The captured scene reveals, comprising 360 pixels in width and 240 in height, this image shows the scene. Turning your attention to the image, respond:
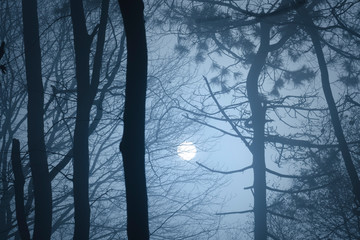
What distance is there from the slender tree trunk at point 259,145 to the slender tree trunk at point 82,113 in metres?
2.48

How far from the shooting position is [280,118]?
5117 mm

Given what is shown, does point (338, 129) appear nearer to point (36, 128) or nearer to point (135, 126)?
point (135, 126)

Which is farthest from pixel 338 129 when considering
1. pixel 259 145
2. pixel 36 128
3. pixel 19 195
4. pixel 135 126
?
pixel 36 128

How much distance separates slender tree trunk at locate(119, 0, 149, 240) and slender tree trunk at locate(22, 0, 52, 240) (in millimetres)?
1546

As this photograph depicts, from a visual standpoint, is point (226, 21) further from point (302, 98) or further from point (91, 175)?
point (91, 175)

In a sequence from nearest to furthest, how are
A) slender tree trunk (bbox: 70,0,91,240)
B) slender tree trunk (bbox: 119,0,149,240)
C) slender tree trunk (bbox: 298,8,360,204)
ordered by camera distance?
slender tree trunk (bbox: 119,0,149,240)
slender tree trunk (bbox: 70,0,91,240)
slender tree trunk (bbox: 298,8,360,204)

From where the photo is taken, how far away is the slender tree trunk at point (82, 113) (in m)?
2.73

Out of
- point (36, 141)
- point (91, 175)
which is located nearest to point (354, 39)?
point (36, 141)

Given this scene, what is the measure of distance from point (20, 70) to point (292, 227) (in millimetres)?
15778

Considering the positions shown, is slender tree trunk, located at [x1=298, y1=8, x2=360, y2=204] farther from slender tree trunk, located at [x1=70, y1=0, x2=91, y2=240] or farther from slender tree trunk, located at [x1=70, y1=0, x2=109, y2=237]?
slender tree trunk, located at [x1=70, y1=0, x2=91, y2=240]

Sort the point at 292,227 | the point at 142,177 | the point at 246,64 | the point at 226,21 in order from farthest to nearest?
the point at 292,227 → the point at 246,64 → the point at 226,21 → the point at 142,177

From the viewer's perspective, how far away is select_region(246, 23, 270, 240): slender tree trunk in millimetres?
4156

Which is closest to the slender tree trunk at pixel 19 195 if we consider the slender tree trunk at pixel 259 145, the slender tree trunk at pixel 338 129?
the slender tree trunk at pixel 338 129

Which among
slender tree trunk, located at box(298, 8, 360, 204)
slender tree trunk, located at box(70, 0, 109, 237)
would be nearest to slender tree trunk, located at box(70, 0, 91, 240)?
slender tree trunk, located at box(70, 0, 109, 237)
